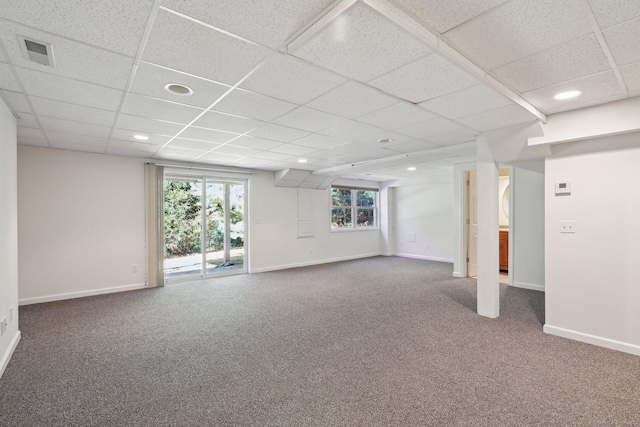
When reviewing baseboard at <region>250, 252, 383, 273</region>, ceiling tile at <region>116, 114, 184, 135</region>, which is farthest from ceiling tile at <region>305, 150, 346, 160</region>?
baseboard at <region>250, 252, 383, 273</region>

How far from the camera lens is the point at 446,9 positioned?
1.48 meters

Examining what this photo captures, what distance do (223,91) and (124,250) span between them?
4.20m

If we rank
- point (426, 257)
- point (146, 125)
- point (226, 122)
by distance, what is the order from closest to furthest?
1. point (226, 122)
2. point (146, 125)
3. point (426, 257)

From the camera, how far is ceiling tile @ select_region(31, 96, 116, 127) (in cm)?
273

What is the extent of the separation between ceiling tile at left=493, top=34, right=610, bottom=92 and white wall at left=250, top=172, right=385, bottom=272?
17.8ft

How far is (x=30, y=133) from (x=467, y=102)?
5118 mm

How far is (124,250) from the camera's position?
5223mm

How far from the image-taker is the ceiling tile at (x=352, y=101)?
7.80 feet

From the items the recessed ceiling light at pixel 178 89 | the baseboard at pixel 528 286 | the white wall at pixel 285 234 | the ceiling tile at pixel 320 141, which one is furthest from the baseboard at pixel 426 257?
the recessed ceiling light at pixel 178 89

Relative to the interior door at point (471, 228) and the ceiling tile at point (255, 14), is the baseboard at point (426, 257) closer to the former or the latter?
the interior door at point (471, 228)

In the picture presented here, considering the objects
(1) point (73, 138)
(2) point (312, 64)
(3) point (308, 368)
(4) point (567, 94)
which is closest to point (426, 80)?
(2) point (312, 64)

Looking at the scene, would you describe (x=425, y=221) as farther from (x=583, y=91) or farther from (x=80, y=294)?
(x=80, y=294)

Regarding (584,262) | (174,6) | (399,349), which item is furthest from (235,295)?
(584,262)

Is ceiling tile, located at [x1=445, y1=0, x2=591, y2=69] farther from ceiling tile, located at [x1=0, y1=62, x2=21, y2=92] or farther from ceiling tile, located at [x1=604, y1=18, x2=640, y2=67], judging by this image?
ceiling tile, located at [x1=0, y1=62, x2=21, y2=92]
